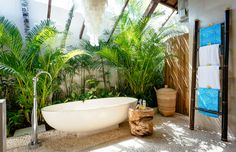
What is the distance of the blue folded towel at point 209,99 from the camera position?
2.48m

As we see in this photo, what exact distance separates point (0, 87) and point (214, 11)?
12.2ft

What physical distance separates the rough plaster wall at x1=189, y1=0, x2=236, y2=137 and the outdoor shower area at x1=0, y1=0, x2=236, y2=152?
0.05ft

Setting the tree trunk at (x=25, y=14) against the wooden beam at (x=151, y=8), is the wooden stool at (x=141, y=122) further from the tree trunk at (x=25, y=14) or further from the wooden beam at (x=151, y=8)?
the tree trunk at (x=25, y=14)

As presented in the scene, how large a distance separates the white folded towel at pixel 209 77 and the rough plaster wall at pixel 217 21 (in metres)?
0.17

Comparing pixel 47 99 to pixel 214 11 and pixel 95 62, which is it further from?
pixel 214 11

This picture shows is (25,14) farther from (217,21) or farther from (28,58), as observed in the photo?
(217,21)

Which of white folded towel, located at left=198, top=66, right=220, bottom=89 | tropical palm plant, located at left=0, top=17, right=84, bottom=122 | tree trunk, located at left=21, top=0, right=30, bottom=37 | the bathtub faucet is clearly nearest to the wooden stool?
white folded towel, located at left=198, top=66, right=220, bottom=89

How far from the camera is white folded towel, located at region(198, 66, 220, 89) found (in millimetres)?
2445

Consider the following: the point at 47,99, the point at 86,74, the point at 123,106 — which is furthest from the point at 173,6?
the point at 47,99

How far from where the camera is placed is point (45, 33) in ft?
8.57

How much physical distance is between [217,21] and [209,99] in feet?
4.06

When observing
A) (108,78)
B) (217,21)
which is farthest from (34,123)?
(217,21)

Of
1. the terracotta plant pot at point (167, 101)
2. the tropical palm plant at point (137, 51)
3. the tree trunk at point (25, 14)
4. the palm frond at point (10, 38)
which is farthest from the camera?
the terracotta plant pot at point (167, 101)

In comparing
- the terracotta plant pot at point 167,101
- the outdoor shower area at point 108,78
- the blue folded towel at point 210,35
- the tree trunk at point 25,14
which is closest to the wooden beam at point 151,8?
the outdoor shower area at point 108,78
